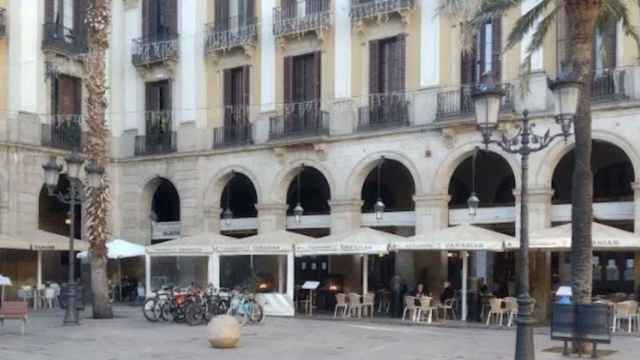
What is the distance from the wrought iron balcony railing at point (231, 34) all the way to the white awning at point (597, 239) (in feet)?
43.5

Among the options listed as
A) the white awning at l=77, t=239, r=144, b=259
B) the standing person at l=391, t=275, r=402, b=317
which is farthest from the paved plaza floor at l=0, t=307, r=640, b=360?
the white awning at l=77, t=239, r=144, b=259

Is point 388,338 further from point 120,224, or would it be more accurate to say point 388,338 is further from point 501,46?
point 120,224

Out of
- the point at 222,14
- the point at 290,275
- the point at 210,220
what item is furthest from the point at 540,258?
the point at 222,14

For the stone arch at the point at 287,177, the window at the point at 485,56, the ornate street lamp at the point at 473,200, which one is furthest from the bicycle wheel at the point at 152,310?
the window at the point at 485,56

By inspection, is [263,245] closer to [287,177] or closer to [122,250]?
[287,177]

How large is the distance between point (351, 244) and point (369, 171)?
15.6 feet

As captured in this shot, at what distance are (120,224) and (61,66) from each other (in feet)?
20.7

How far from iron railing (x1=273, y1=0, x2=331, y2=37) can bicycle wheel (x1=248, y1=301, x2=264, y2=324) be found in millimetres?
9945

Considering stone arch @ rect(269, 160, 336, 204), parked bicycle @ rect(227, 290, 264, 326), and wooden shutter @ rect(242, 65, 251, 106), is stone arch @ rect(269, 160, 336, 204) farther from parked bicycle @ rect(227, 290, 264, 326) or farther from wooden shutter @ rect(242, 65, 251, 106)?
parked bicycle @ rect(227, 290, 264, 326)

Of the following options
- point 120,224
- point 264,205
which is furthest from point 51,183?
point 120,224

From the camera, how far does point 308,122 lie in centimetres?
3100

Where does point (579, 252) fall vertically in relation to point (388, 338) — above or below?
above

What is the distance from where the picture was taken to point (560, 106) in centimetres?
1524

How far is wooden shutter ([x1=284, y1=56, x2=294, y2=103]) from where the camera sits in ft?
105
